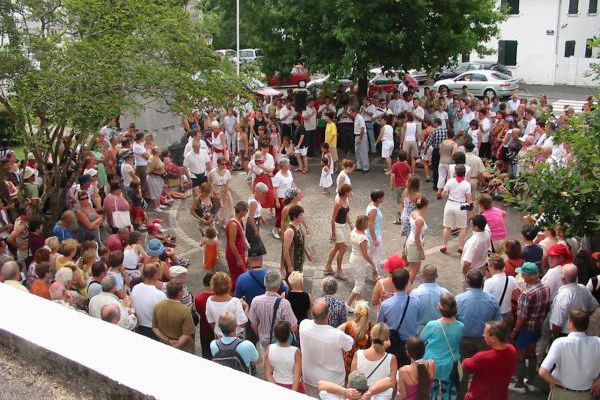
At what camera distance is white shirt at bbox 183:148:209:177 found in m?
13.6

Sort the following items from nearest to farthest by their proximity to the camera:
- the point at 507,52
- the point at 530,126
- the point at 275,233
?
the point at 275,233 → the point at 530,126 → the point at 507,52

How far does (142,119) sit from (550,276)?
1257 cm

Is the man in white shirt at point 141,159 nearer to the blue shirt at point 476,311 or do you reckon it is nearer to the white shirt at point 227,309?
the white shirt at point 227,309

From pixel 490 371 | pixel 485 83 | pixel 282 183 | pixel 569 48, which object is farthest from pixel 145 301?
pixel 569 48

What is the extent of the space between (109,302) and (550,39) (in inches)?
1309

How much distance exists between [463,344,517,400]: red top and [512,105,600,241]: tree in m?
1.71

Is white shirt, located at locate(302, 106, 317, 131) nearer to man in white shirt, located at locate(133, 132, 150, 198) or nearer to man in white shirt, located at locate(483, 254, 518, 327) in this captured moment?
man in white shirt, located at locate(133, 132, 150, 198)

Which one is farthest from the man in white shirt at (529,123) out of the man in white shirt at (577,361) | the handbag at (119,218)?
the man in white shirt at (577,361)

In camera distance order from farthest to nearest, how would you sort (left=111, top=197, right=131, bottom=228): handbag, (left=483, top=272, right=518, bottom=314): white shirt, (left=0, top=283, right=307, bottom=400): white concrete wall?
1. (left=111, top=197, right=131, bottom=228): handbag
2. (left=483, top=272, right=518, bottom=314): white shirt
3. (left=0, top=283, right=307, bottom=400): white concrete wall

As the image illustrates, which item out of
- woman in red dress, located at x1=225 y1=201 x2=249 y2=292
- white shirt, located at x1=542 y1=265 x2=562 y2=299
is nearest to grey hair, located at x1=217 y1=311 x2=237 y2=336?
woman in red dress, located at x1=225 y1=201 x2=249 y2=292

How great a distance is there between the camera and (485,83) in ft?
94.1

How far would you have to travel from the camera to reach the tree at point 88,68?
991cm

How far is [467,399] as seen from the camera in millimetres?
6059

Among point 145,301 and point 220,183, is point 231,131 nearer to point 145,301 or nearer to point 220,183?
point 220,183
